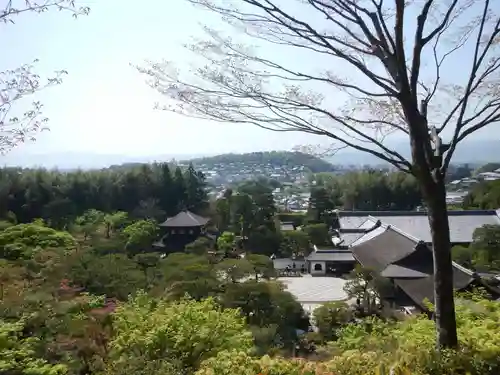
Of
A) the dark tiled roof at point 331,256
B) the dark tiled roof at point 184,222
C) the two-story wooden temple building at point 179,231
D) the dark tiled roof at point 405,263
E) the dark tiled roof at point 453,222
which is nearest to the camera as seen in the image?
the dark tiled roof at point 405,263

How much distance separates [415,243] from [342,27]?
1303 cm

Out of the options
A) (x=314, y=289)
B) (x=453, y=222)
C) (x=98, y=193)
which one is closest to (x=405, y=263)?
(x=314, y=289)

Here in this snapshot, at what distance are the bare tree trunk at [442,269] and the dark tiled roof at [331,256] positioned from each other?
15.5 m

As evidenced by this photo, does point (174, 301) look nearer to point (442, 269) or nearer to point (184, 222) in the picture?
point (442, 269)

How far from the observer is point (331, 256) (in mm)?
17781

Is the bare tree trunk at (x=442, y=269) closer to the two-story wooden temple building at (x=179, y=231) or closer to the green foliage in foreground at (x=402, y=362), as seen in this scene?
the green foliage in foreground at (x=402, y=362)

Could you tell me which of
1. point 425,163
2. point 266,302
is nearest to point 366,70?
point 425,163

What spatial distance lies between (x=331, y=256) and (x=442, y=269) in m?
15.8

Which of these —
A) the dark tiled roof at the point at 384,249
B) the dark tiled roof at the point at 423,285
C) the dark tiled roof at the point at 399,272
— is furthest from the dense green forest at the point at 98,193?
the dark tiled roof at the point at 423,285

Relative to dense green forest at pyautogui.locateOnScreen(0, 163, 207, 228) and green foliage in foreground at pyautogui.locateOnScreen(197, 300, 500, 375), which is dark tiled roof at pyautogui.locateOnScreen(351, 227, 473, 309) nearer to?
green foliage in foreground at pyautogui.locateOnScreen(197, 300, 500, 375)

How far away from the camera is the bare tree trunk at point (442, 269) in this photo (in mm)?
2256

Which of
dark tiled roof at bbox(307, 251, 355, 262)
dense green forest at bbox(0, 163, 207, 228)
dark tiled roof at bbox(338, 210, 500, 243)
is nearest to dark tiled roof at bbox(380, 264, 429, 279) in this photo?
dark tiled roof at bbox(307, 251, 355, 262)

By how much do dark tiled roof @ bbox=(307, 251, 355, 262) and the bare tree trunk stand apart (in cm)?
1545

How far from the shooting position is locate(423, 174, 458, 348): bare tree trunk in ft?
7.40
